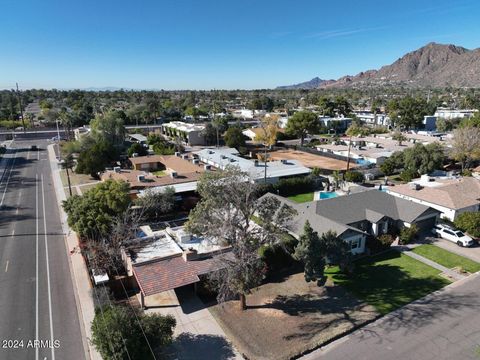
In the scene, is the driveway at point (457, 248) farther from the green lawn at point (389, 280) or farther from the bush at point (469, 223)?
the green lawn at point (389, 280)

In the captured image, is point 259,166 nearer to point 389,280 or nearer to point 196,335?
point 389,280

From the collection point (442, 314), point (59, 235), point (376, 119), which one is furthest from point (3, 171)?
point (376, 119)

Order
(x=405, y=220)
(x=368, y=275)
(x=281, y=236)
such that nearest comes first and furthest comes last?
Answer: (x=281, y=236), (x=368, y=275), (x=405, y=220)

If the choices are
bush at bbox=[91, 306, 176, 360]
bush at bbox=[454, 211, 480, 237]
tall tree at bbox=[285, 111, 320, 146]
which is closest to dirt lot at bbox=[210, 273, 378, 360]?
bush at bbox=[91, 306, 176, 360]

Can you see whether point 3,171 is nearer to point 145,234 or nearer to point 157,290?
point 145,234

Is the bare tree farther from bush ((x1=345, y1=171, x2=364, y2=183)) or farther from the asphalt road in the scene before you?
bush ((x1=345, y1=171, x2=364, y2=183))

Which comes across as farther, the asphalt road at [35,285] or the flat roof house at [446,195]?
the flat roof house at [446,195]

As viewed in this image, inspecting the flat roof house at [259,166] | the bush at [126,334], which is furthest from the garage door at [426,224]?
the bush at [126,334]

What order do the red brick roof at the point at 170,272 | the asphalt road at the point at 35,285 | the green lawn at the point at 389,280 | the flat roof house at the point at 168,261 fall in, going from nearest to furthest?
1. the asphalt road at the point at 35,285
2. the red brick roof at the point at 170,272
3. the flat roof house at the point at 168,261
4. the green lawn at the point at 389,280
